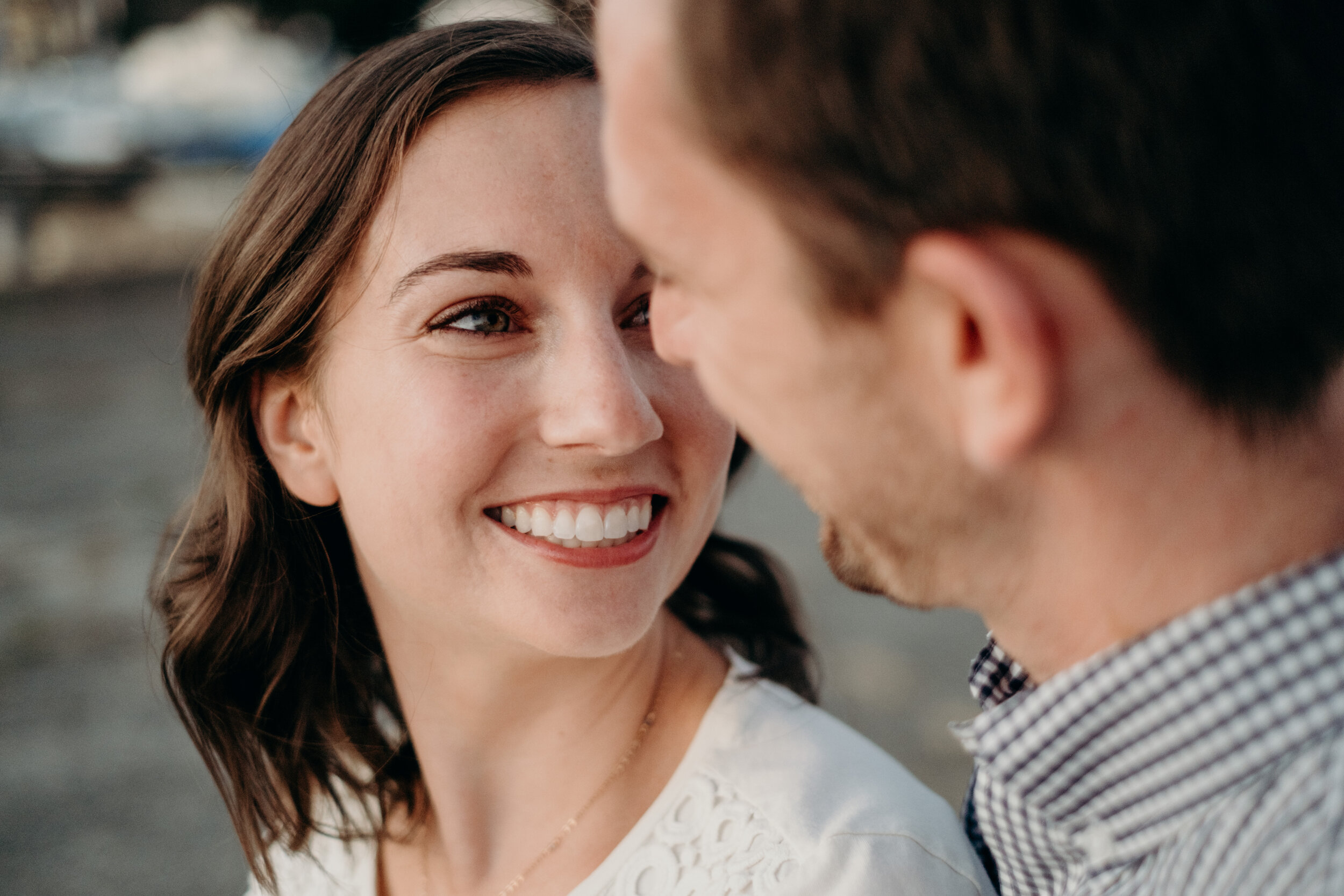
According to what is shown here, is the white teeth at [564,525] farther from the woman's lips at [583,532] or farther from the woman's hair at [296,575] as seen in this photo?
the woman's hair at [296,575]

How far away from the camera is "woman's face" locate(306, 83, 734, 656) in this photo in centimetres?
166

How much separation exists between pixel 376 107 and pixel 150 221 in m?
17.2

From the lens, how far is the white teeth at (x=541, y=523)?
5.59ft

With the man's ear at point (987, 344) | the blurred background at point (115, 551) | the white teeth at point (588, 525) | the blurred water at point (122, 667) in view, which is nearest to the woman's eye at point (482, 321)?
the white teeth at point (588, 525)

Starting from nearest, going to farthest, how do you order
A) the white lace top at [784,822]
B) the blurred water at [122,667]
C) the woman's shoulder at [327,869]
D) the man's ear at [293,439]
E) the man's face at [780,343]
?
the man's face at [780,343]
the white lace top at [784,822]
the man's ear at [293,439]
the woman's shoulder at [327,869]
the blurred water at [122,667]

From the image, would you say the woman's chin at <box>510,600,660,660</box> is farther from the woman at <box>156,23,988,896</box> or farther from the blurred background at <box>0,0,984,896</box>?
the blurred background at <box>0,0,984,896</box>

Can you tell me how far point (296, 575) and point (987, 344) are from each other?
1.72 m

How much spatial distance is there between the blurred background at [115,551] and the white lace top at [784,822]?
118 centimetres

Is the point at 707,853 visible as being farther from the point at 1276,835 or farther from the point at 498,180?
the point at 498,180

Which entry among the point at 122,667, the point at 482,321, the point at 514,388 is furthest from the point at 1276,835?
the point at 122,667

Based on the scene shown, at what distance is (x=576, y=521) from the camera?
1.70m

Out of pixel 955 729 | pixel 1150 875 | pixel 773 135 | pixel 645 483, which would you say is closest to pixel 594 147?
pixel 645 483

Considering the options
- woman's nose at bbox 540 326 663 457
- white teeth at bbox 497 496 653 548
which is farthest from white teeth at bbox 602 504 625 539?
woman's nose at bbox 540 326 663 457

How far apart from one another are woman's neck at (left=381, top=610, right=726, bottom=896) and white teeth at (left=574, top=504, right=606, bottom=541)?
1.01ft
